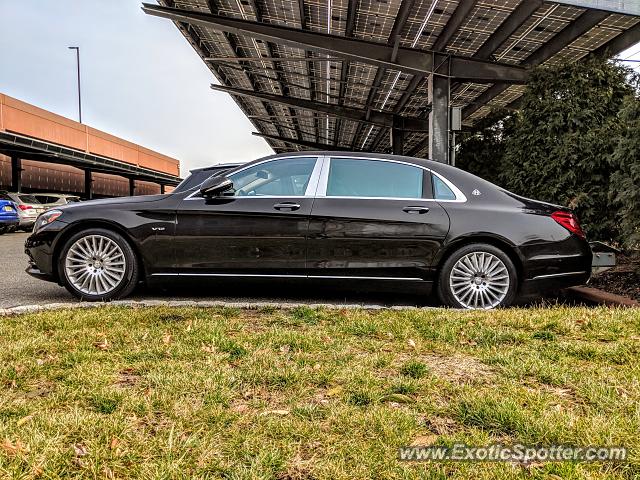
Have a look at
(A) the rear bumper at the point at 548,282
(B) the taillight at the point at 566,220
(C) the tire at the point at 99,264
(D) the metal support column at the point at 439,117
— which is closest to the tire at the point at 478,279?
(A) the rear bumper at the point at 548,282

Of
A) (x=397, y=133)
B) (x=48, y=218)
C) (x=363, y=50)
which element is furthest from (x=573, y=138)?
(x=397, y=133)

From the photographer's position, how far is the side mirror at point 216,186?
4.77 metres

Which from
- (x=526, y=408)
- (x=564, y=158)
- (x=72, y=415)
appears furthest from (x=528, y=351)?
(x=564, y=158)

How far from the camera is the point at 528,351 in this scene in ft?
10.6

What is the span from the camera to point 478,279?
4777mm

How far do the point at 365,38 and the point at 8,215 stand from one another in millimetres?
13054

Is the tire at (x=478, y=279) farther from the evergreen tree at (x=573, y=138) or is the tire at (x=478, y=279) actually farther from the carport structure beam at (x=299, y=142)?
the carport structure beam at (x=299, y=142)

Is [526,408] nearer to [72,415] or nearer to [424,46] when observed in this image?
[72,415]

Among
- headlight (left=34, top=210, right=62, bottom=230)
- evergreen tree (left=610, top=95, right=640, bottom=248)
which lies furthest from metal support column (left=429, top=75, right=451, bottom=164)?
headlight (left=34, top=210, right=62, bottom=230)

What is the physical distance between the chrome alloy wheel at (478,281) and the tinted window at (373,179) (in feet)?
2.67

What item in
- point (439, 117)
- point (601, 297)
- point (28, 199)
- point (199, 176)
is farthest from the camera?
point (28, 199)

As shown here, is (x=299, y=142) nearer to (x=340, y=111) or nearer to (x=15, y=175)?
(x=340, y=111)

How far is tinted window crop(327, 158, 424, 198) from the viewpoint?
4.94 meters

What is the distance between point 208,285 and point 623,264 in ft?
18.9
